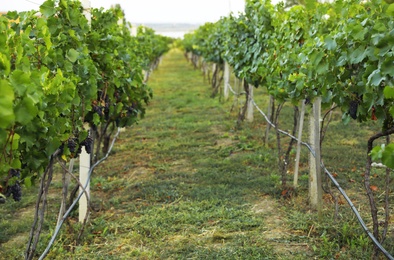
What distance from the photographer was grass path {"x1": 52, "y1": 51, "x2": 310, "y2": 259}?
13.6 ft

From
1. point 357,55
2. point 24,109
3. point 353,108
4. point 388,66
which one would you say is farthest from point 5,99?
point 353,108

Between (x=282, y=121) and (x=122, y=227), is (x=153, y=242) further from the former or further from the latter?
(x=282, y=121)

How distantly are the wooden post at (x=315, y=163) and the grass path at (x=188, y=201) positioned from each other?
38 cm

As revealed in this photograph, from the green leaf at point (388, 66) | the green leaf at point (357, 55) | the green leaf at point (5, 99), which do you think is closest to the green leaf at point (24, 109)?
the green leaf at point (5, 99)

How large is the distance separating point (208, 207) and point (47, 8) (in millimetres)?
2407

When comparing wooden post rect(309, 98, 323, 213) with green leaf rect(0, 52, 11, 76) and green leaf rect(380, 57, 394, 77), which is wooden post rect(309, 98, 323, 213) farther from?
green leaf rect(0, 52, 11, 76)

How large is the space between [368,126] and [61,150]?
6.31 m

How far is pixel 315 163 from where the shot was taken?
479 cm

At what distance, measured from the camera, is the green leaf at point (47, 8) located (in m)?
4.01

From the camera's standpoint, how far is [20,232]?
187 inches

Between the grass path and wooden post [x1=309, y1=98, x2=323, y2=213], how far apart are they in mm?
383

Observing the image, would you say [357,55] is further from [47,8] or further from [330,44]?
[47,8]

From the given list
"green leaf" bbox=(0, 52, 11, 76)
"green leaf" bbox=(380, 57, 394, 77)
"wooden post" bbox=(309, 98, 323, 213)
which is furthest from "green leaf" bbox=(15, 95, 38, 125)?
"wooden post" bbox=(309, 98, 323, 213)

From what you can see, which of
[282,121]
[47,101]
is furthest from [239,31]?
[47,101]
